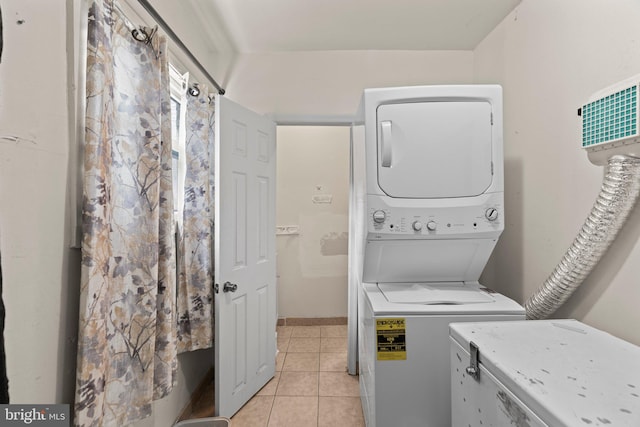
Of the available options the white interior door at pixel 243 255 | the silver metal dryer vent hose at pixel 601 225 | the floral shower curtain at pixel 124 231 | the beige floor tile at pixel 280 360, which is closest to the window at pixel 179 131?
the white interior door at pixel 243 255

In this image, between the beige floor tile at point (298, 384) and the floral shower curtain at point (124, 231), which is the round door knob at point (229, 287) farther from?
the beige floor tile at point (298, 384)

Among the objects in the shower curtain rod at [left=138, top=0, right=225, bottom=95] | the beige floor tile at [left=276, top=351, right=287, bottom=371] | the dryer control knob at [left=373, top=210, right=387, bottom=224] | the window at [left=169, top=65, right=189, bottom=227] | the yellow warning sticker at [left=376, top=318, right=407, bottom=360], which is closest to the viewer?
the shower curtain rod at [left=138, top=0, right=225, bottom=95]

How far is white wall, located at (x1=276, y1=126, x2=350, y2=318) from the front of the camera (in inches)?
134

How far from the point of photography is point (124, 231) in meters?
1.15

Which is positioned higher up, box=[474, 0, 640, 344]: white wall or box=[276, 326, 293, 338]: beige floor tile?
box=[474, 0, 640, 344]: white wall

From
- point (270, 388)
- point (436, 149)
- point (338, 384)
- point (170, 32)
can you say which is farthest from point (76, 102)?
point (338, 384)

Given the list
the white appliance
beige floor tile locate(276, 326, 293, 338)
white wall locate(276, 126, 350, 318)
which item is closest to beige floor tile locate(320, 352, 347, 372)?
beige floor tile locate(276, 326, 293, 338)

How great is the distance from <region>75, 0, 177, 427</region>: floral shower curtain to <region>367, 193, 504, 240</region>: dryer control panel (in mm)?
1060

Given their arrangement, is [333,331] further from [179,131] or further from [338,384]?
[179,131]

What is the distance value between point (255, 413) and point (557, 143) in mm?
2475

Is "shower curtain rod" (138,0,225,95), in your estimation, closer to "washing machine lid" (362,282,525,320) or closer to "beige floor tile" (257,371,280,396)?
"washing machine lid" (362,282,525,320)

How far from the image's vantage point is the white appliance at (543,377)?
620mm

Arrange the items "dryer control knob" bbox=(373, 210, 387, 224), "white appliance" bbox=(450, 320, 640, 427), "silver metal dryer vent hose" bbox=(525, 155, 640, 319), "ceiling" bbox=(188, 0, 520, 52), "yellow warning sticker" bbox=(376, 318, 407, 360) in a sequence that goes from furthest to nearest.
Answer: "ceiling" bbox=(188, 0, 520, 52)
"dryer control knob" bbox=(373, 210, 387, 224)
"yellow warning sticker" bbox=(376, 318, 407, 360)
"silver metal dryer vent hose" bbox=(525, 155, 640, 319)
"white appliance" bbox=(450, 320, 640, 427)

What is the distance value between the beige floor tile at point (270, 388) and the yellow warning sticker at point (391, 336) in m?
1.23
